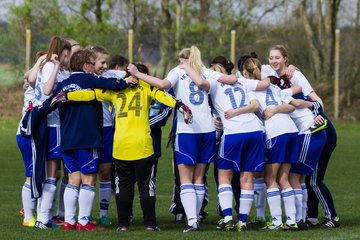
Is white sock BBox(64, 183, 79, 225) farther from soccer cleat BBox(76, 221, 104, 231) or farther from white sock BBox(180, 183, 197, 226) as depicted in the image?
white sock BBox(180, 183, 197, 226)

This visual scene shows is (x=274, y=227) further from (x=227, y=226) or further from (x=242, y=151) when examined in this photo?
(x=242, y=151)

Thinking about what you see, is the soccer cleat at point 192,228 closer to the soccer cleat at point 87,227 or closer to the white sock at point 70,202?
the soccer cleat at point 87,227

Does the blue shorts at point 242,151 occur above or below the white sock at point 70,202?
above

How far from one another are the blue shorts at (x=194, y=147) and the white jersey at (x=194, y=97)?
63mm

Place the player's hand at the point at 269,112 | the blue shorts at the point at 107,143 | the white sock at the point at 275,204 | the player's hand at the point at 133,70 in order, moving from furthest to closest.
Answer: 1. the blue shorts at the point at 107,143
2. the player's hand at the point at 269,112
3. the white sock at the point at 275,204
4. the player's hand at the point at 133,70

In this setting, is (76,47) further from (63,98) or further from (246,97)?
(246,97)

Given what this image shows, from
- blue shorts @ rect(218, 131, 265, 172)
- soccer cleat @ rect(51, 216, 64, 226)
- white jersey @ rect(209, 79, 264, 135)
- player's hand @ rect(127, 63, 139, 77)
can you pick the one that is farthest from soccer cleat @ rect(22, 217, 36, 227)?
white jersey @ rect(209, 79, 264, 135)

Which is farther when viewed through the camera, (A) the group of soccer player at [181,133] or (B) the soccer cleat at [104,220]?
(B) the soccer cleat at [104,220]

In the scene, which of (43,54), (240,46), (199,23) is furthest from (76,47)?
(199,23)

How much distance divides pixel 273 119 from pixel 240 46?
901 inches

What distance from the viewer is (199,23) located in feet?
117

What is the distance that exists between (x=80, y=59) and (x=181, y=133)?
4.25 ft

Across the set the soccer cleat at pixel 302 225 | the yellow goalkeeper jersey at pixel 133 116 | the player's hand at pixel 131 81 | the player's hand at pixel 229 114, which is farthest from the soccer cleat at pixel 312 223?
the player's hand at pixel 131 81

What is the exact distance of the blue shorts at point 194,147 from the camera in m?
10.0
